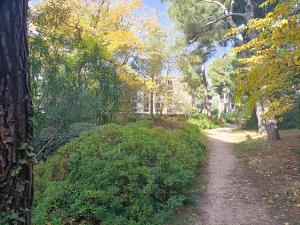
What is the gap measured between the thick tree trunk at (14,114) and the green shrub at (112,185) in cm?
224

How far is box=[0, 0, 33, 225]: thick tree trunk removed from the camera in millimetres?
1980

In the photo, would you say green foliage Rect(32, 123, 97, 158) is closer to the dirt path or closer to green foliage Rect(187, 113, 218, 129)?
the dirt path

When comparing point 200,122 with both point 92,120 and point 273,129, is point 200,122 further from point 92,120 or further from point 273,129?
point 92,120

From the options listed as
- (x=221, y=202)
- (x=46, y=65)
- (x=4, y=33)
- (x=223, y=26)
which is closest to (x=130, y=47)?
(x=223, y=26)

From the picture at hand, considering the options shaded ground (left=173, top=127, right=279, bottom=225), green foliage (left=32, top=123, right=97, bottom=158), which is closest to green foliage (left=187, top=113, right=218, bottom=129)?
green foliage (left=32, top=123, right=97, bottom=158)

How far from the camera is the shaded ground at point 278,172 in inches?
197

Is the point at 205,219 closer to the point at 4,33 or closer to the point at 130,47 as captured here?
the point at 4,33

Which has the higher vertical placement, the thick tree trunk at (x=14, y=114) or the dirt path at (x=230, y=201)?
the thick tree trunk at (x=14, y=114)

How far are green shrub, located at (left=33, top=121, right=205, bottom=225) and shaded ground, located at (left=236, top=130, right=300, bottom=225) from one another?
66.0 inches

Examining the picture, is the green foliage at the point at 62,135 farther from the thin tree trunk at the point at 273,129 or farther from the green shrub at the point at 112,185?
the thin tree trunk at the point at 273,129

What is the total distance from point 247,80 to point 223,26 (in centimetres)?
1240

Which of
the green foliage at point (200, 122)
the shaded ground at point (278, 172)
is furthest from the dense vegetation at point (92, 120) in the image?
the green foliage at point (200, 122)

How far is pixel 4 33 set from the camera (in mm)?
1976

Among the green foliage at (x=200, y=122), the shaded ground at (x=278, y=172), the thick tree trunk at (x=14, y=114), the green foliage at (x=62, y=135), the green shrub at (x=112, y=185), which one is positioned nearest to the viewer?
the thick tree trunk at (x=14, y=114)
